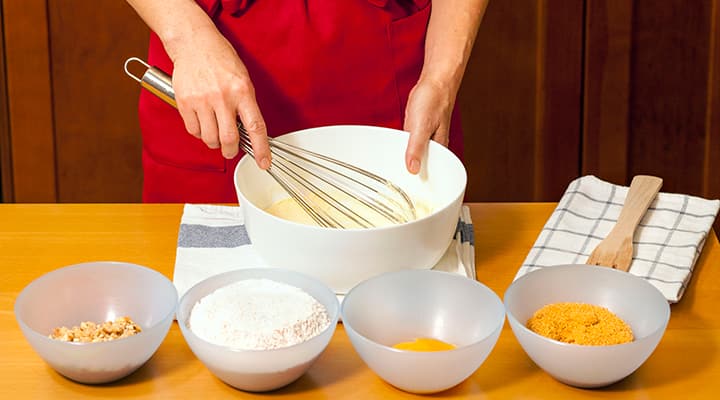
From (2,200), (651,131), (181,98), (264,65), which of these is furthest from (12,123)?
(651,131)

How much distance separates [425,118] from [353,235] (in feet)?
0.84

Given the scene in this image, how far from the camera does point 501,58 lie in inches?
82.3

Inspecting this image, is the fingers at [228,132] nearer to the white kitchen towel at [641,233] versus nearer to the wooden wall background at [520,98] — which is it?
the white kitchen towel at [641,233]

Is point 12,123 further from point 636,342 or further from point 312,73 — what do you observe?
point 636,342

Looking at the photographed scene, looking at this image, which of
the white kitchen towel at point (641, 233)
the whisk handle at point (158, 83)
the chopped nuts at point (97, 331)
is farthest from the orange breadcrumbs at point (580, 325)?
the whisk handle at point (158, 83)

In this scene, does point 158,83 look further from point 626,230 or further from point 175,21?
point 626,230

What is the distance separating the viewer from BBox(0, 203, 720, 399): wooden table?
888 millimetres

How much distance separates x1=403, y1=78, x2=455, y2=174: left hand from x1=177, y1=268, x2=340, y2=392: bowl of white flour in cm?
27

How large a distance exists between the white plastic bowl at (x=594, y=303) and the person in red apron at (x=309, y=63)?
0.30 meters

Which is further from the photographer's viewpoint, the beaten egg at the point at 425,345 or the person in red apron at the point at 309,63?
the person in red apron at the point at 309,63

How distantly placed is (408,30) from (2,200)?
1168mm

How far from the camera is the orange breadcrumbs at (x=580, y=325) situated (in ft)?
2.93

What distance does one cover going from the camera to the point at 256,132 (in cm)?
108

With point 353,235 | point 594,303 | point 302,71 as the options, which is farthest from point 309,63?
point 594,303
